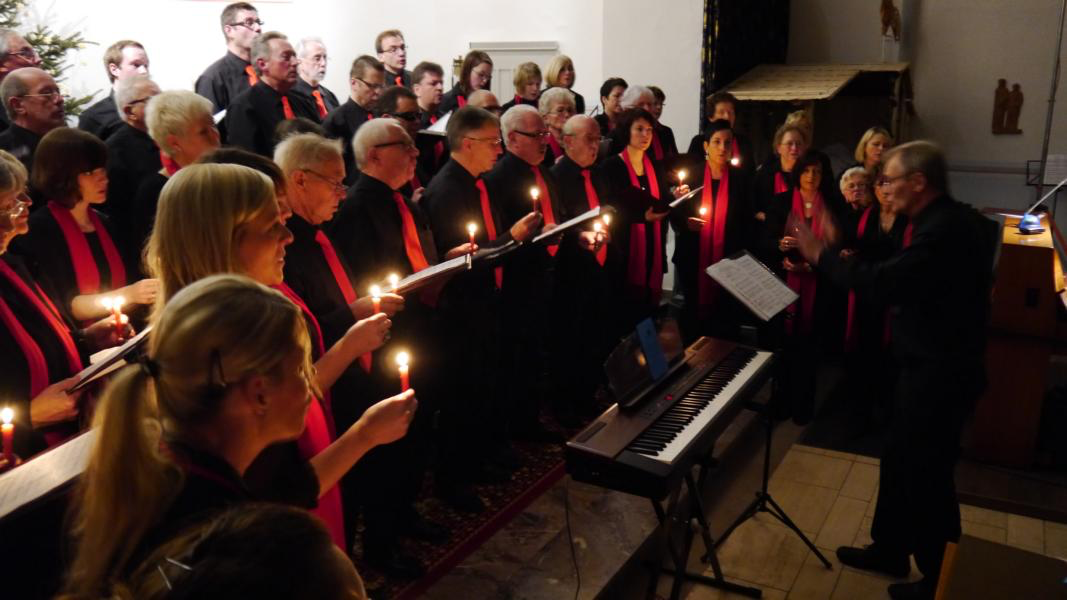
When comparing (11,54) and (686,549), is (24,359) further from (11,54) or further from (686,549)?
(11,54)

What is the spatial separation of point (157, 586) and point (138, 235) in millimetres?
2771

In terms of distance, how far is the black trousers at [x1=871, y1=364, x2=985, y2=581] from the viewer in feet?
10.4

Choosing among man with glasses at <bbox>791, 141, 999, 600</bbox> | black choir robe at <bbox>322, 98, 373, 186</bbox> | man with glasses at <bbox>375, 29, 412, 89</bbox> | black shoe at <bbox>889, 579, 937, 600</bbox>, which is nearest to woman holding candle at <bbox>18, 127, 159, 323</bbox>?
black choir robe at <bbox>322, 98, 373, 186</bbox>

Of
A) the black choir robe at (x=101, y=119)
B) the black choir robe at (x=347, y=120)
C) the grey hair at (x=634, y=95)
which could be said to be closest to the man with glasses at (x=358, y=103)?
the black choir robe at (x=347, y=120)

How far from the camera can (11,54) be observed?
443 centimetres

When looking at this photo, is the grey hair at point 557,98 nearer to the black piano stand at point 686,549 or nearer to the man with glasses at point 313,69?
the man with glasses at point 313,69

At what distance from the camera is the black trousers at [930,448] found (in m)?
3.16

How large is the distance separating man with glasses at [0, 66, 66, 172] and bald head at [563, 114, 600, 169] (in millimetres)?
2570

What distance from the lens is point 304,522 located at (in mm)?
972

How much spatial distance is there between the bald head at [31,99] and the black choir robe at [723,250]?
135 inches

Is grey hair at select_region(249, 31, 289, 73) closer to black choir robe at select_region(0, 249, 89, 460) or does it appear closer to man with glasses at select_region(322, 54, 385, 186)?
man with glasses at select_region(322, 54, 385, 186)

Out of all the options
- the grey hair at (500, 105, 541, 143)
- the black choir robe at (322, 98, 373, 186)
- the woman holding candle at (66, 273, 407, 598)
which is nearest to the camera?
the woman holding candle at (66, 273, 407, 598)

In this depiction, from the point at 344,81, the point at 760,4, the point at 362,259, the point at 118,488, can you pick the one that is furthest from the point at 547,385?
the point at 344,81

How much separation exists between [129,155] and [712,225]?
3.30 m
